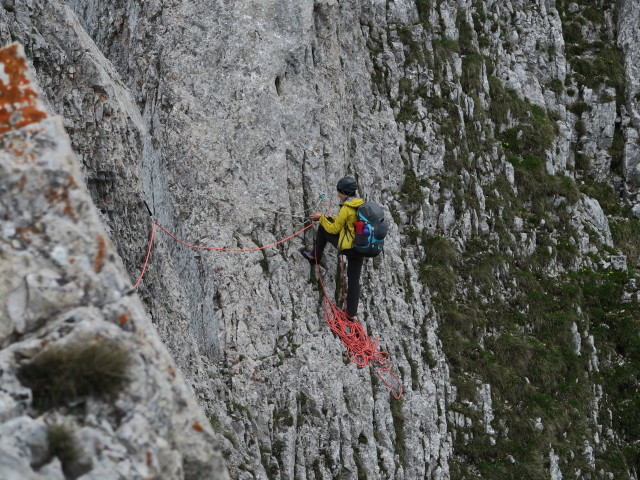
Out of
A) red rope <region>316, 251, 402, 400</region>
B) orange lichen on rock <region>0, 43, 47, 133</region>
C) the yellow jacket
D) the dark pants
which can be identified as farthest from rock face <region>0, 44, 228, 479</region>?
red rope <region>316, 251, 402, 400</region>

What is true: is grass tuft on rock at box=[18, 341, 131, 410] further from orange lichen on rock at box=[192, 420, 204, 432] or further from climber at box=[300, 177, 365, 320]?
climber at box=[300, 177, 365, 320]

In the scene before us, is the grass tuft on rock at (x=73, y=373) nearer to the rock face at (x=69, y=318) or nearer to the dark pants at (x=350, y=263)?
the rock face at (x=69, y=318)

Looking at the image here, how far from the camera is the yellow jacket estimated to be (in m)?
15.4

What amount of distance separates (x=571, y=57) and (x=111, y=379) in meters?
30.0

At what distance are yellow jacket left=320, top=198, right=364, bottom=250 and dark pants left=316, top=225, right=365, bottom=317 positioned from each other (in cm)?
32

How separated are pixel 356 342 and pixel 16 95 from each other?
12.2 metres

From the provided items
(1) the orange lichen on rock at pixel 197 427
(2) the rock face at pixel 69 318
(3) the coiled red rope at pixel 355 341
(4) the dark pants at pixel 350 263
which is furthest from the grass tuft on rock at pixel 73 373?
(4) the dark pants at pixel 350 263

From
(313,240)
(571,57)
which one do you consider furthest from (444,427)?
(571,57)

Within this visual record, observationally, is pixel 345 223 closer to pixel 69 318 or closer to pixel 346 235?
pixel 346 235

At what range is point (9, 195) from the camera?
5.77m

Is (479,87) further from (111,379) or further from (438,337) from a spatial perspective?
(111,379)

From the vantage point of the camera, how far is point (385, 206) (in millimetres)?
21641

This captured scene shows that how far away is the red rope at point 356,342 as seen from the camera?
55.3ft


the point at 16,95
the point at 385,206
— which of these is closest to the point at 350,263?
the point at 385,206
